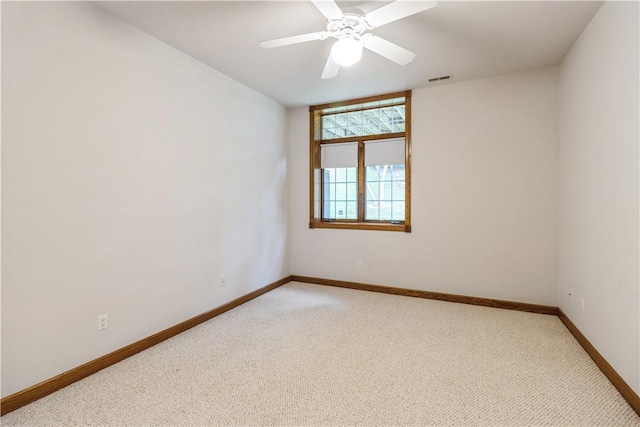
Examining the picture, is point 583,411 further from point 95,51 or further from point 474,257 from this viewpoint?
point 95,51

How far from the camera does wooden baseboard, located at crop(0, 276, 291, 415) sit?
186cm

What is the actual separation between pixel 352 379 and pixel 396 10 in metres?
2.27

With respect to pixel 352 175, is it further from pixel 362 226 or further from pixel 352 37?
pixel 352 37

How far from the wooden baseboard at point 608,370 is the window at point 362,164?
1889 millimetres

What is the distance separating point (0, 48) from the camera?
5.86 feet

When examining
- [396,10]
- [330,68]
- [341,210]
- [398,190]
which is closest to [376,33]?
[330,68]

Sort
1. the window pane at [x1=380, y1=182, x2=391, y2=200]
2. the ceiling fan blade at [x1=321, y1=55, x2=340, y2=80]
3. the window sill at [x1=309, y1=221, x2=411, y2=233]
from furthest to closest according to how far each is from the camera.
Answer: the window pane at [x1=380, y1=182, x2=391, y2=200] < the window sill at [x1=309, y1=221, x2=411, y2=233] < the ceiling fan blade at [x1=321, y1=55, x2=340, y2=80]

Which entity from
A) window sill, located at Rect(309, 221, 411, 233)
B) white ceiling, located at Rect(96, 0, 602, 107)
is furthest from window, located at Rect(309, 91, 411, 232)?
white ceiling, located at Rect(96, 0, 602, 107)

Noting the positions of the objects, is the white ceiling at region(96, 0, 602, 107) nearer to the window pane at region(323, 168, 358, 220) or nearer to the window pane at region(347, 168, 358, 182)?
the window pane at region(347, 168, 358, 182)

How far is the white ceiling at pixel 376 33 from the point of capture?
89.4 inches

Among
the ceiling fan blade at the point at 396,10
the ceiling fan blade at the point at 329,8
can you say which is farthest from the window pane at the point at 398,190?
the ceiling fan blade at the point at 329,8

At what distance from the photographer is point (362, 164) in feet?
14.6

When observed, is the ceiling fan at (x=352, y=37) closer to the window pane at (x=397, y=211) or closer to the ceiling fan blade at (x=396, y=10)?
the ceiling fan blade at (x=396, y=10)

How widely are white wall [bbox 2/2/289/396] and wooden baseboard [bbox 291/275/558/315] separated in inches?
56.4
